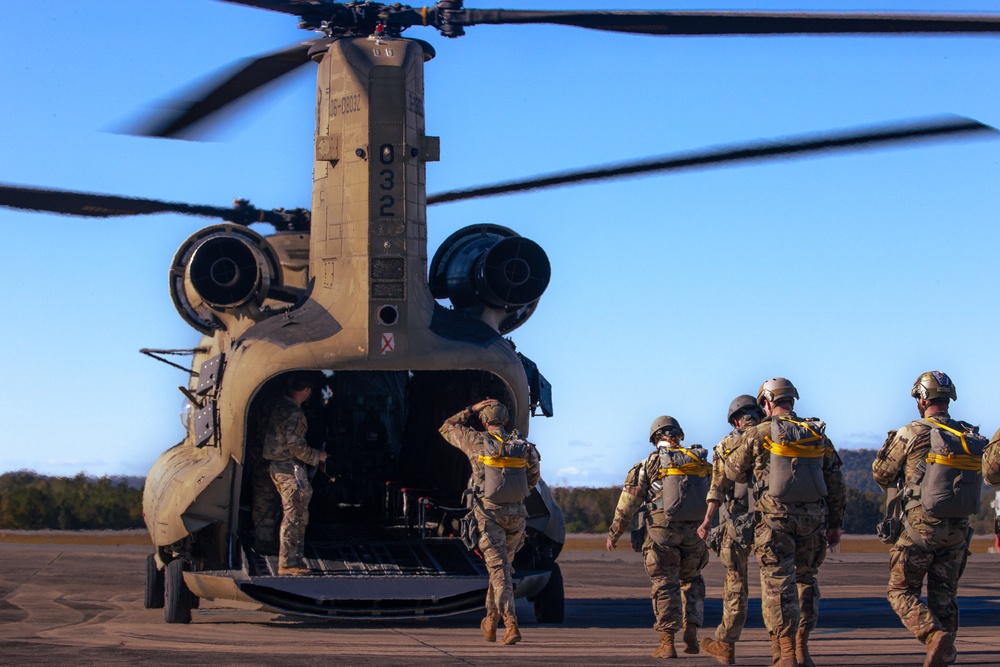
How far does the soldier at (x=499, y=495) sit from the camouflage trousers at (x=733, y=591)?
6.50 ft

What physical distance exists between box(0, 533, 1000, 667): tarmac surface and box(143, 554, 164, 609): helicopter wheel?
0.28 m

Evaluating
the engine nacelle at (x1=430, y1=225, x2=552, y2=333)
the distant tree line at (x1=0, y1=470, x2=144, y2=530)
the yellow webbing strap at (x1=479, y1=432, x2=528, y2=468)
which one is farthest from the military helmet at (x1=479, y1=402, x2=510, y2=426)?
the distant tree line at (x1=0, y1=470, x2=144, y2=530)

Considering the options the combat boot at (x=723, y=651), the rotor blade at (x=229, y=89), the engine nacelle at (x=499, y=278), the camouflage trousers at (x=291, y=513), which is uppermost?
the rotor blade at (x=229, y=89)

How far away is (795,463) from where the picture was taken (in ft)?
28.3

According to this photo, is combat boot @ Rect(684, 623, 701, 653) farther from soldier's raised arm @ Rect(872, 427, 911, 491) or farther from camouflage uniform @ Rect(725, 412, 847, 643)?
soldier's raised arm @ Rect(872, 427, 911, 491)

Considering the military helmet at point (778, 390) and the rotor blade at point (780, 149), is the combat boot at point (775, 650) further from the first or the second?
the rotor blade at point (780, 149)

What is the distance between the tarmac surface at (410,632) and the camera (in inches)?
366

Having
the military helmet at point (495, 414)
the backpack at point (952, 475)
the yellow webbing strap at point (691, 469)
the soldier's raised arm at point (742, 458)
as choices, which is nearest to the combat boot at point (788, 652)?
the soldier's raised arm at point (742, 458)

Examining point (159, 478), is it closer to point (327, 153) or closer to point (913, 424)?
point (327, 153)

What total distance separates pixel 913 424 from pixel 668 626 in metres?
2.28

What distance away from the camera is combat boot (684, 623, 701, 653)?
9.86 metres

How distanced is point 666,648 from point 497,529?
1.90 metres

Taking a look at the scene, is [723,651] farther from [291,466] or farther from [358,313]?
[358,313]

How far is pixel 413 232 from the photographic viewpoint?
41.0 ft
